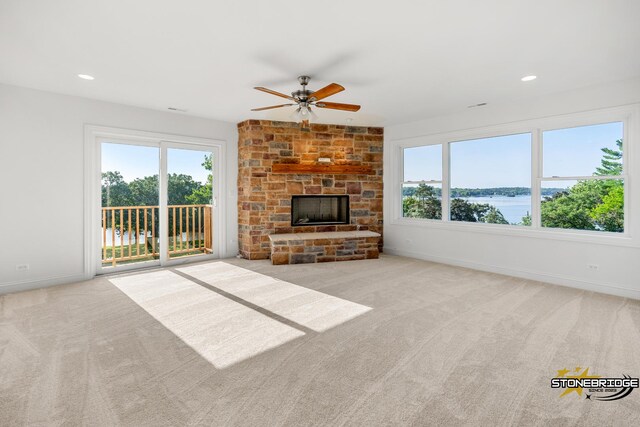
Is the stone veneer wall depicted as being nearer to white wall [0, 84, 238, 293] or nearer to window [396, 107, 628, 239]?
window [396, 107, 628, 239]

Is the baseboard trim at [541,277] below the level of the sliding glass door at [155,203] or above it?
below

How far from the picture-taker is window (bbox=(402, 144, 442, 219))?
5812mm

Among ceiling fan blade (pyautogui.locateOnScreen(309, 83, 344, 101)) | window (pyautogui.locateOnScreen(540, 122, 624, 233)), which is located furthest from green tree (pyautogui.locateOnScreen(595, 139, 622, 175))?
ceiling fan blade (pyautogui.locateOnScreen(309, 83, 344, 101))

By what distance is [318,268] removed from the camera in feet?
16.6

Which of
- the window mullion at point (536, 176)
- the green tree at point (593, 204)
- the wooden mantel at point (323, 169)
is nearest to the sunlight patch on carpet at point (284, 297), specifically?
the wooden mantel at point (323, 169)

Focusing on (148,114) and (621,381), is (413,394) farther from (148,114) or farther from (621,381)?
(148,114)

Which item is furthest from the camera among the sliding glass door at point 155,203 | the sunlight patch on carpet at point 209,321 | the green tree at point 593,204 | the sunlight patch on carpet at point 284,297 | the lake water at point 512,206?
the sliding glass door at point 155,203

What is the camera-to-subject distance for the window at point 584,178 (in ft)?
12.9

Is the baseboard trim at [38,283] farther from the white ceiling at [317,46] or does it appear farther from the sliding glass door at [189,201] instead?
the white ceiling at [317,46]

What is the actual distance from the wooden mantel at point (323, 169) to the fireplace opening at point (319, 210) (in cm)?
52

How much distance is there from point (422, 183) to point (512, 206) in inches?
62.7

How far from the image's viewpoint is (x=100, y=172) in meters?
4.58

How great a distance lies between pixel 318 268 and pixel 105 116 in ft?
12.3

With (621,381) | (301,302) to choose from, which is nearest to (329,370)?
(301,302)
